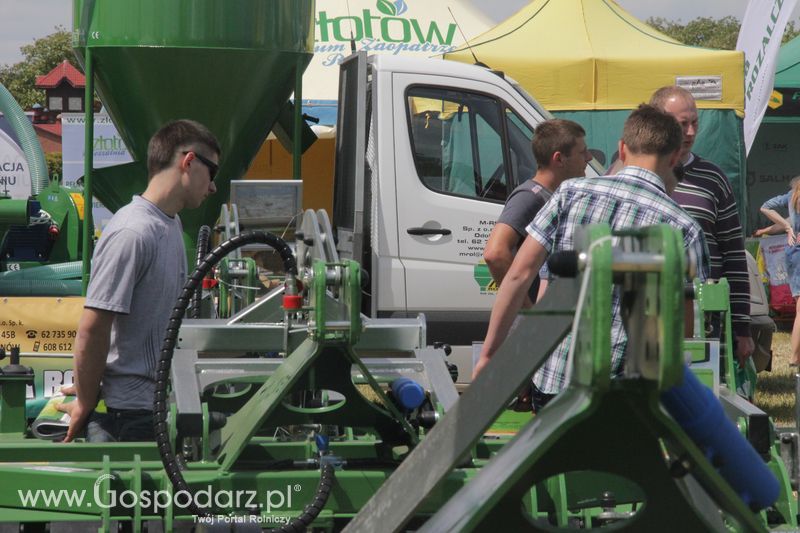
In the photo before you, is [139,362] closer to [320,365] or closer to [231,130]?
[320,365]

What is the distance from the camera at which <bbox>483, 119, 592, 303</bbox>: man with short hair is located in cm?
460

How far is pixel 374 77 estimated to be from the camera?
695 centimetres

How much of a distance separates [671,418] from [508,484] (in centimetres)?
24

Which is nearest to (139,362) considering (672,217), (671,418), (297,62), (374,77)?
(672,217)

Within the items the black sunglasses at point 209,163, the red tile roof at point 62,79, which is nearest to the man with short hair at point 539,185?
the black sunglasses at point 209,163

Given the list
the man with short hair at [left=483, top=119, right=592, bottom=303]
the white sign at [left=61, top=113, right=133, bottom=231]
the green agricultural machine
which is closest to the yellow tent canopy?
the man with short hair at [left=483, top=119, right=592, bottom=303]

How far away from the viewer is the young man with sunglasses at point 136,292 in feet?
11.0

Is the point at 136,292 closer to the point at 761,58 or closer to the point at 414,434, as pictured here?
the point at 414,434

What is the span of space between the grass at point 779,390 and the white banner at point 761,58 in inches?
76.6

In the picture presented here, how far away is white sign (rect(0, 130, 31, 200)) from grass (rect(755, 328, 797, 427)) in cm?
1260

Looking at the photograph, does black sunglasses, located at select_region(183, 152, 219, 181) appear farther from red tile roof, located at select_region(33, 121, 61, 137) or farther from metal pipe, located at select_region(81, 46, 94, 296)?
red tile roof, located at select_region(33, 121, 61, 137)

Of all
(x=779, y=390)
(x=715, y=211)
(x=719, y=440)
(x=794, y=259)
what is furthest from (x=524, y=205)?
(x=794, y=259)

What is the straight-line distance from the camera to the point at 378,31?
13133 mm

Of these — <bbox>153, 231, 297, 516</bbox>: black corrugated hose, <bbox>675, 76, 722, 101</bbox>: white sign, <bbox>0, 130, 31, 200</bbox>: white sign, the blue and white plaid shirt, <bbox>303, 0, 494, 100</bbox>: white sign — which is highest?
<bbox>303, 0, 494, 100</bbox>: white sign
